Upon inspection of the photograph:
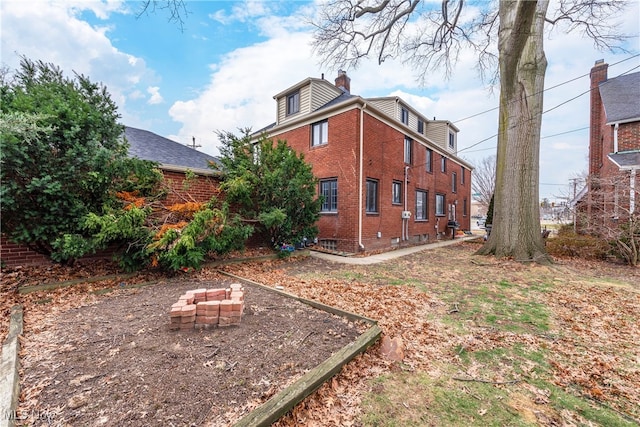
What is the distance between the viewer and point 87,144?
13.6 ft

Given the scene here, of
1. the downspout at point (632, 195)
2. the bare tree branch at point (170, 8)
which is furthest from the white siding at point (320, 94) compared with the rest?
the downspout at point (632, 195)

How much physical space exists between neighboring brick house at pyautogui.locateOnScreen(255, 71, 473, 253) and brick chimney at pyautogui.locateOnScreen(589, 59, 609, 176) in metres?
8.24

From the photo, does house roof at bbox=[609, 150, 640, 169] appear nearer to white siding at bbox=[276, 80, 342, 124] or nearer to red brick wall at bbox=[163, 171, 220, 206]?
white siding at bbox=[276, 80, 342, 124]

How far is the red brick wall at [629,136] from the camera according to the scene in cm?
1053

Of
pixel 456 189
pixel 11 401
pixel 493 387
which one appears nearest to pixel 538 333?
pixel 493 387

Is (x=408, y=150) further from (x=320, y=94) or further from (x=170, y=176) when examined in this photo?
(x=170, y=176)

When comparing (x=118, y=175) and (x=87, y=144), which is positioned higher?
(x=87, y=144)

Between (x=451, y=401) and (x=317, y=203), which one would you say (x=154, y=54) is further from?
(x=451, y=401)

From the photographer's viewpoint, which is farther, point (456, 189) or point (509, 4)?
point (456, 189)

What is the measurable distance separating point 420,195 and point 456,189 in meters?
6.28

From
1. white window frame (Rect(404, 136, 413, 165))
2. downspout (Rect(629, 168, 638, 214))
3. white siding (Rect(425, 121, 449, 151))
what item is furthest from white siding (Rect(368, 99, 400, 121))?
downspout (Rect(629, 168, 638, 214))

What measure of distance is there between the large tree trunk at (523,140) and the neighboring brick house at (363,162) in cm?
430

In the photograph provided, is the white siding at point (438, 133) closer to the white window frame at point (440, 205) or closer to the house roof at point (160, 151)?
the white window frame at point (440, 205)

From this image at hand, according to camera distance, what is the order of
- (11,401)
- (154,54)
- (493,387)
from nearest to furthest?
(11,401) → (493,387) → (154,54)
